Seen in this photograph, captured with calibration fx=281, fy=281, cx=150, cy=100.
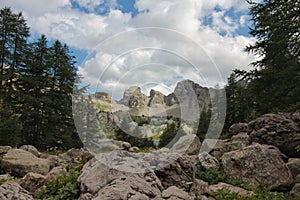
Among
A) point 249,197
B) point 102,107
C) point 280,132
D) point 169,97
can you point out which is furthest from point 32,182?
point 280,132

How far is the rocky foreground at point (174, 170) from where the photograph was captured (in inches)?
240

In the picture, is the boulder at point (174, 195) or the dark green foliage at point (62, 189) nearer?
the boulder at point (174, 195)

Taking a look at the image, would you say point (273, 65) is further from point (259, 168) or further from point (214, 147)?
point (259, 168)

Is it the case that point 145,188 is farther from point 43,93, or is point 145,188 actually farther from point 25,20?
point 25,20

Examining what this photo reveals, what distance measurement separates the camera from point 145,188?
5848mm

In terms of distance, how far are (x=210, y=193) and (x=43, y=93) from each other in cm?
2265

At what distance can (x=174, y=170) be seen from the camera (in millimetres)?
7551

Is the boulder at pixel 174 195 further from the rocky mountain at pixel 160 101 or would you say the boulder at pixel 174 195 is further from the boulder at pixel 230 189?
the rocky mountain at pixel 160 101

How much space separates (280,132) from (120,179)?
7.85 metres

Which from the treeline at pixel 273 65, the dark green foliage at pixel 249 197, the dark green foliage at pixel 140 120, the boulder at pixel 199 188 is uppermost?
the treeline at pixel 273 65

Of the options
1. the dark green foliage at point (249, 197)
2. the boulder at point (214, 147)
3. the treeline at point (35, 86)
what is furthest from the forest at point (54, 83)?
the dark green foliage at point (249, 197)

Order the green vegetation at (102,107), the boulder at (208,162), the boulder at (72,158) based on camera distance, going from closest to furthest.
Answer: the green vegetation at (102,107) < the boulder at (208,162) < the boulder at (72,158)

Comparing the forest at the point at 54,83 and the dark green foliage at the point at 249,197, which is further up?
the forest at the point at 54,83

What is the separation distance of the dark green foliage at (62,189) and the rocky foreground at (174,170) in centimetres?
6
